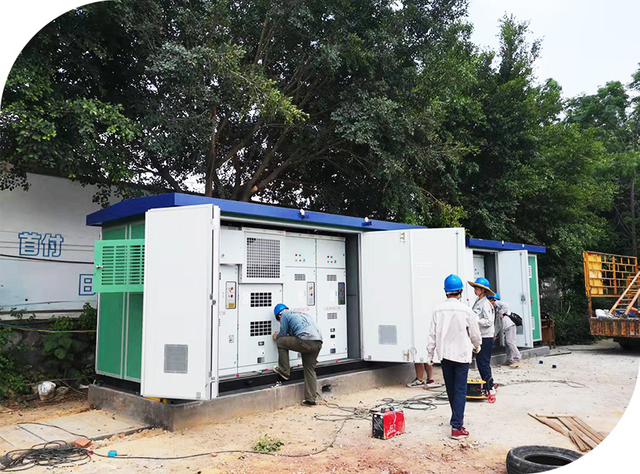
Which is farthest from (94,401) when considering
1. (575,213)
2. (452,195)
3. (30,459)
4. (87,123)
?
(575,213)

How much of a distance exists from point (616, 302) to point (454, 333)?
9.01 m

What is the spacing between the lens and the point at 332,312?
27.7 ft

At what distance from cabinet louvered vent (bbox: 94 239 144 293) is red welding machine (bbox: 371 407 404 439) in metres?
3.36

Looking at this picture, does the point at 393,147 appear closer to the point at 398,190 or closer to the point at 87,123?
the point at 398,190

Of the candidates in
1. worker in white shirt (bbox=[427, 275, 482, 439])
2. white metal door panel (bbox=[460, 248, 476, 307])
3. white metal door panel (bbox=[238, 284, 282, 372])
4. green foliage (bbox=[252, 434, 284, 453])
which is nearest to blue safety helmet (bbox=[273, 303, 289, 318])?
white metal door panel (bbox=[238, 284, 282, 372])

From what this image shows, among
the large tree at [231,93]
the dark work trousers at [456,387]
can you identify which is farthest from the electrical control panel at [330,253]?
the dark work trousers at [456,387]

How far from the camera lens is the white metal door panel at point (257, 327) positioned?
6957mm

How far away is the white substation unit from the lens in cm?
565

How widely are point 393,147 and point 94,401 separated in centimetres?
801

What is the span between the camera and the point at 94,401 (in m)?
6.90

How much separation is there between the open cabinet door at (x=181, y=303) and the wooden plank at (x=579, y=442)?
4047 millimetres

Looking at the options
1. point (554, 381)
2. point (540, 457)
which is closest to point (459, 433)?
point (540, 457)

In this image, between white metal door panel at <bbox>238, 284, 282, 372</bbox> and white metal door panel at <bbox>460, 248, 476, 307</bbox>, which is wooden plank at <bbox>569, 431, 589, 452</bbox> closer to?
white metal door panel at <bbox>460, 248, 476, 307</bbox>

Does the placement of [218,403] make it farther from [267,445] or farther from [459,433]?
[459,433]
